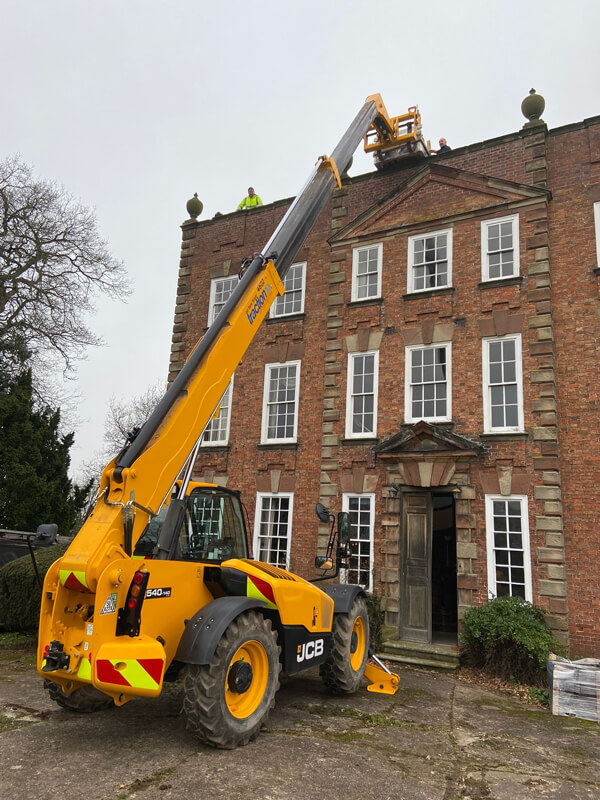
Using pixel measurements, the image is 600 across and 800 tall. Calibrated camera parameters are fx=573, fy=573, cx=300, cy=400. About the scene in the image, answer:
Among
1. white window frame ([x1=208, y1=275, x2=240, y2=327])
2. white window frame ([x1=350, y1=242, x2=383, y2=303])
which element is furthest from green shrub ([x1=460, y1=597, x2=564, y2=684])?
white window frame ([x1=208, y1=275, x2=240, y2=327])

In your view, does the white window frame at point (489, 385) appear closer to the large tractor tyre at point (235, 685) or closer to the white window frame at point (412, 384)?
the white window frame at point (412, 384)

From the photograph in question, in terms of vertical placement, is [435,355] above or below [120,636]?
above

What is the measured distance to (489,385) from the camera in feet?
38.9

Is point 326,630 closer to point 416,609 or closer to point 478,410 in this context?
point 416,609

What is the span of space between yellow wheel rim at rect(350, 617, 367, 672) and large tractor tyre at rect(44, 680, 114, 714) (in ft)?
10.2

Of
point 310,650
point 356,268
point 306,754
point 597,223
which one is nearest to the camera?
point 306,754

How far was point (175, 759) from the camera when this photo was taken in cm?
469

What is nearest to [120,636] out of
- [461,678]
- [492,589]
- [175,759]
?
[175,759]

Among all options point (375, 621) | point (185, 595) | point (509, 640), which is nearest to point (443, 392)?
point (375, 621)

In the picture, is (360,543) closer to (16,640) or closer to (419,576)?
(419,576)

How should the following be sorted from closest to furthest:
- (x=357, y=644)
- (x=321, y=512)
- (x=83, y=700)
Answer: (x=83, y=700) → (x=321, y=512) → (x=357, y=644)

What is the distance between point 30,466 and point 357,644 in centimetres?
1315

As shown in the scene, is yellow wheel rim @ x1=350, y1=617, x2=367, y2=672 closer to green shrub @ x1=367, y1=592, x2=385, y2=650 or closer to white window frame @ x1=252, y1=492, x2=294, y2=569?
green shrub @ x1=367, y1=592, x2=385, y2=650

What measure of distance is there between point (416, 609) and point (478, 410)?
4233 mm
